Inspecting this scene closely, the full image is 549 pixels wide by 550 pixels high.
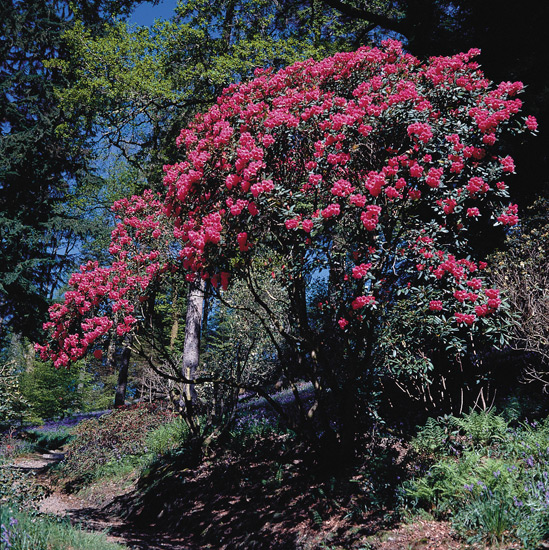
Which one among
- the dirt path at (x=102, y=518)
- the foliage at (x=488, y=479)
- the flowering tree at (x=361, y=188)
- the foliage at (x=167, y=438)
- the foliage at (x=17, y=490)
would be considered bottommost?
the dirt path at (x=102, y=518)

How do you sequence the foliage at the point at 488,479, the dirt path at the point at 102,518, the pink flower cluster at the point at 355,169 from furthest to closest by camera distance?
the dirt path at the point at 102,518 < the pink flower cluster at the point at 355,169 < the foliage at the point at 488,479

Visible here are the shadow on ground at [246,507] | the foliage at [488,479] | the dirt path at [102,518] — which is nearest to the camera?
the foliage at [488,479]

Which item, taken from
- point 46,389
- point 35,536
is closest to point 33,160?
point 46,389

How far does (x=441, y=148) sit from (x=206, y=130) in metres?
3.15

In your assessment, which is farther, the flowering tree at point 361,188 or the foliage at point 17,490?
the flowering tree at point 361,188

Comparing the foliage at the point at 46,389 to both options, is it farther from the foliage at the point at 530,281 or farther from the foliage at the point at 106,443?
the foliage at the point at 530,281

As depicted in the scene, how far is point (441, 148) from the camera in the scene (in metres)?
5.03

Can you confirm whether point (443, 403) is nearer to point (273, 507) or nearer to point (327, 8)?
point (273, 507)

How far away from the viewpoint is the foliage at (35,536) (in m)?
3.17

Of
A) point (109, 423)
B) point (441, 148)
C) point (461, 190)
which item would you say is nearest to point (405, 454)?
point (461, 190)

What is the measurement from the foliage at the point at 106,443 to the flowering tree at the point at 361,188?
616 cm

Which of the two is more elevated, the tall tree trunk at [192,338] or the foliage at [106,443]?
the tall tree trunk at [192,338]

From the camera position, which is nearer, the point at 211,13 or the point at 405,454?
the point at 405,454

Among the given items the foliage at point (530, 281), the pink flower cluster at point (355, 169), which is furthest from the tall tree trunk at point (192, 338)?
the foliage at point (530, 281)
